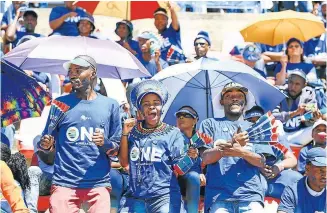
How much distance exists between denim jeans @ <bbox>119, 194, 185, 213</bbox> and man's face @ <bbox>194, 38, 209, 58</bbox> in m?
4.65

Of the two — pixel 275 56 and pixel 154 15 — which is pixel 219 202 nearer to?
pixel 154 15

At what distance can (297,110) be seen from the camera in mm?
11445

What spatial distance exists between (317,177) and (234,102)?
1004 millimetres

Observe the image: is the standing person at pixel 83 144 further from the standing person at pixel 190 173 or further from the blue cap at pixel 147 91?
the standing person at pixel 190 173

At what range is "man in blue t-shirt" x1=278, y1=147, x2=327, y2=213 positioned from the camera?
25.6 feet

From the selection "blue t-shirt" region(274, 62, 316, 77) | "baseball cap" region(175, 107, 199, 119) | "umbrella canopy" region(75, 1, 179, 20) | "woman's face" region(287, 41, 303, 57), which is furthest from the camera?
"umbrella canopy" region(75, 1, 179, 20)

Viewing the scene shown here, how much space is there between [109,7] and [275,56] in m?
2.97

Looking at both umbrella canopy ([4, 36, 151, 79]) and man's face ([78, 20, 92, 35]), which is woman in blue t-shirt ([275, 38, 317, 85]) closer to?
man's face ([78, 20, 92, 35])

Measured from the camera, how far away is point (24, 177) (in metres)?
8.12

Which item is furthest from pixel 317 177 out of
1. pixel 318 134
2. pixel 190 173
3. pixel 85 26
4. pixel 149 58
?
pixel 85 26

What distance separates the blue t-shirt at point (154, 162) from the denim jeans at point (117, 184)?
1181 millimetres

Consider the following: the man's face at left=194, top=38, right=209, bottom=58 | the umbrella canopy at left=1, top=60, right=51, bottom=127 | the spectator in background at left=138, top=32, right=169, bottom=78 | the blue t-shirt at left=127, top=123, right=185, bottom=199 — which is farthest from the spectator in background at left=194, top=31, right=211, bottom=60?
the blue t-shirt at left=127, top=123, right=185, bottom=199

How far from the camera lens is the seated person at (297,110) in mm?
11398

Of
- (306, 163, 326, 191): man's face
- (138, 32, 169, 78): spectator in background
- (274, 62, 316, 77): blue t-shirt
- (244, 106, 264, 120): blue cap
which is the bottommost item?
(306, 163, 326, 191): man's face
